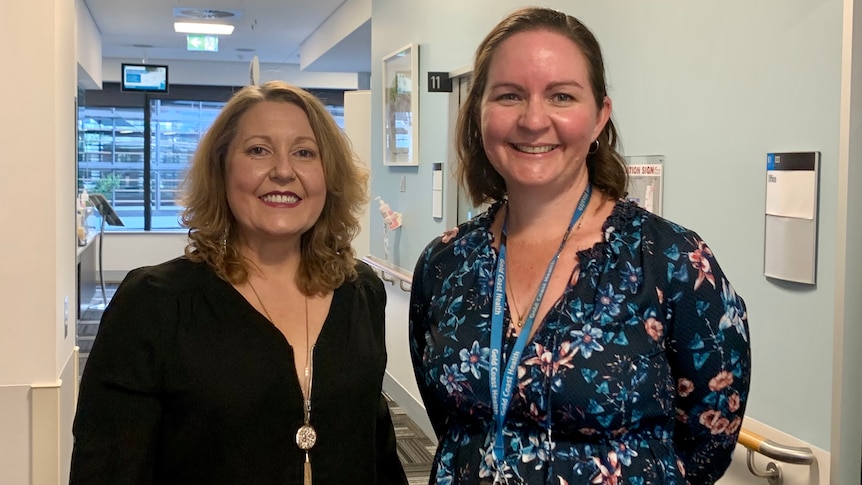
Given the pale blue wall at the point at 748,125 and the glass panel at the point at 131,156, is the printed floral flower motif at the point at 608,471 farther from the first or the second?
the glass panel at the point at 131,156

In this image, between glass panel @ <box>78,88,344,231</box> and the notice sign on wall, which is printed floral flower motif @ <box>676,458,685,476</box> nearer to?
the notice sign on wall

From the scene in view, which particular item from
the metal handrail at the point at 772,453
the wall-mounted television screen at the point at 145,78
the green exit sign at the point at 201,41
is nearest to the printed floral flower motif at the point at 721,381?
the metal handrail at the point at 772,453

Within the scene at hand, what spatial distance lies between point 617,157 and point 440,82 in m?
3.25

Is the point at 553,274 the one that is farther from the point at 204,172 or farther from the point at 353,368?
the point at 204,172

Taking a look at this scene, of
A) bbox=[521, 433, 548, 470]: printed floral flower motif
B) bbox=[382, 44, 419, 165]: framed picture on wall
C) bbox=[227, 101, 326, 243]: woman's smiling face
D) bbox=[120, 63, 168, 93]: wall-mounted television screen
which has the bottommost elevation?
bbox=[521, 433, 548, 470]: printed floral flower motif

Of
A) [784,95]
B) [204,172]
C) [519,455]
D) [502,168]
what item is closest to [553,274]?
[502,168]

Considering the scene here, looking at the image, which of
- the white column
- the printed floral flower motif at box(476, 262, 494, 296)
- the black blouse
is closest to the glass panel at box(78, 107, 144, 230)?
the white column

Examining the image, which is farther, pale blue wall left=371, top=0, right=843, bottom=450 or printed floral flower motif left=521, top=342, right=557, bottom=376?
pale blue wall left=371, top=0, right=843, bottom=450

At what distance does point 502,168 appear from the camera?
1.48 m

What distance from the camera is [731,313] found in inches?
54.8

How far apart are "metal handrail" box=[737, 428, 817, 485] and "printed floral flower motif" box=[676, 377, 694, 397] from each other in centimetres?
55

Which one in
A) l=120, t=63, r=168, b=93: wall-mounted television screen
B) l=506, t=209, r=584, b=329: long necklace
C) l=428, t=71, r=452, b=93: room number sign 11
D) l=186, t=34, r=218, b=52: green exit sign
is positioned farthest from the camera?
l=120, t=63, r=168, b=93: wall-mounted television screen

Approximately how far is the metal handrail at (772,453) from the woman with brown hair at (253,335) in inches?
34.0

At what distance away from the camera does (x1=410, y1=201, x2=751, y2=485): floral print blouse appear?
133 centimetres
